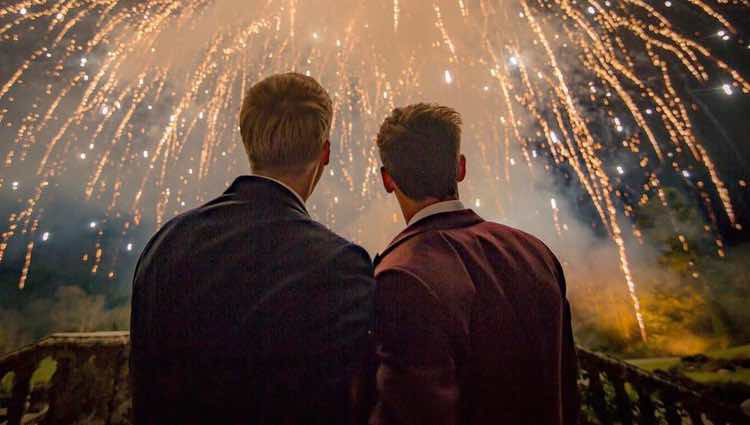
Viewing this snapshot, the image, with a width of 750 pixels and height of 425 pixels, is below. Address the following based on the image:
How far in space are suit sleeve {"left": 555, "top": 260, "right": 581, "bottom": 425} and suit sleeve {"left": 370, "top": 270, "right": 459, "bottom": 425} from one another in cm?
79

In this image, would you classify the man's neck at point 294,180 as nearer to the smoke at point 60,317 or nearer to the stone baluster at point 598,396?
the stone baluster at point 598,396

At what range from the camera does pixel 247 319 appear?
1.24 metres

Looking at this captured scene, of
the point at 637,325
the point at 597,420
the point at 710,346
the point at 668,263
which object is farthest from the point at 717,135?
the point at 597,420

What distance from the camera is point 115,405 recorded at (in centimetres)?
375

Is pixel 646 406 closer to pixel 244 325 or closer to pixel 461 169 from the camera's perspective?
pixel 461 169

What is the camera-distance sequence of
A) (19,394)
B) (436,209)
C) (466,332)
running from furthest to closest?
(19,394), (436,209), (466,332)

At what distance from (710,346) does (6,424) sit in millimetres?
62989

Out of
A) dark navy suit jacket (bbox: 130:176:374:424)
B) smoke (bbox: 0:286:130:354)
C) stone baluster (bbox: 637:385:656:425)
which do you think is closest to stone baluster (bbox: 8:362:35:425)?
dark navy suit jacket (bbox: 130:176:374:424)

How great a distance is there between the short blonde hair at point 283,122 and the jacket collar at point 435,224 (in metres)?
0.53

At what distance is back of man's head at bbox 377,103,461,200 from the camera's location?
1.87 m

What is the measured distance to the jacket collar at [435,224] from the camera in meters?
1.69

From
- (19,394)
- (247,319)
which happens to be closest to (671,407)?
(247,319)

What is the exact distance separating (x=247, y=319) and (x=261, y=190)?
48cm

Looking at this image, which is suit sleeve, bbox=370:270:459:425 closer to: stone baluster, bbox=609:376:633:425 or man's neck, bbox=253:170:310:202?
man's neck, bbox=253:170:310:202
